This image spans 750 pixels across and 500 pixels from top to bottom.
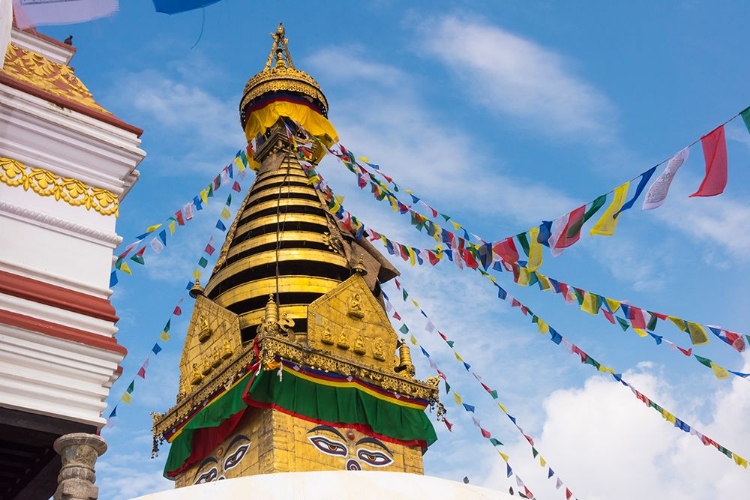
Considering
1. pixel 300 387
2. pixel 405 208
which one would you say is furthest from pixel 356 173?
pixel 300 387

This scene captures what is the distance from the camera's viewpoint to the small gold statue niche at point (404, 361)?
1609 centimetres

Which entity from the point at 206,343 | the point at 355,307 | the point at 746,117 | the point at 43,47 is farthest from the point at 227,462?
the point at 746,117

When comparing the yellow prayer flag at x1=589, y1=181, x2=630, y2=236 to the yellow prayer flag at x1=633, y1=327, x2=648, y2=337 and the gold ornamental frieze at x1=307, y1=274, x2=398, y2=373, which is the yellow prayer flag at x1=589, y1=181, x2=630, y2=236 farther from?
the gold ornamental frieze at x1=307, y1=274, x2=398, y2=373

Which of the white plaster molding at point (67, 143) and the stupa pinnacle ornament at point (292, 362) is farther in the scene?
the stupa pinnacle ornament at point (292, 362)

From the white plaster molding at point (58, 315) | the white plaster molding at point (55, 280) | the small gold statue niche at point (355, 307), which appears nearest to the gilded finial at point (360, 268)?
the small gold statue niche at point (355, 307)

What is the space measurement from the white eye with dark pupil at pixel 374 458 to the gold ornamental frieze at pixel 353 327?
1593 millimetres

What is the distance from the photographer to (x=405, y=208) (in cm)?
1498

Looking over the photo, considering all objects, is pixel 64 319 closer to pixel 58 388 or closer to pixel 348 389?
pixel 58 388

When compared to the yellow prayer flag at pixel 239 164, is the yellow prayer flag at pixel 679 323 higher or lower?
lower

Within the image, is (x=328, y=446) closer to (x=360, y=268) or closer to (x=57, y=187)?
(x=360, y=268)

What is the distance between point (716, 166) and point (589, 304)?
3.68 m

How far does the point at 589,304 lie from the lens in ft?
36.0

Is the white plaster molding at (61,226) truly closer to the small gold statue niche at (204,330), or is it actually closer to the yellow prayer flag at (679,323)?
the yellow prayer flag at (679,323)

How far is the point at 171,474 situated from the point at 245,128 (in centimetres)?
839
